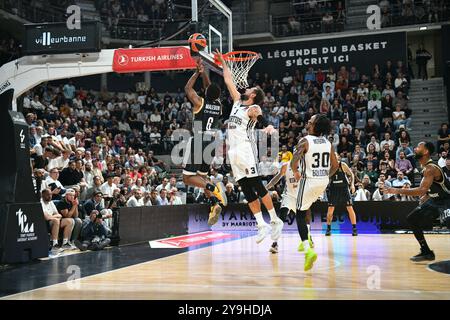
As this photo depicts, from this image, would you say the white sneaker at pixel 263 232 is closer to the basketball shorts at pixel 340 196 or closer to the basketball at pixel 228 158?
the basketball at pixel 228 158

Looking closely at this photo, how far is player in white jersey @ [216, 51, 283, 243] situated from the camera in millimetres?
6539

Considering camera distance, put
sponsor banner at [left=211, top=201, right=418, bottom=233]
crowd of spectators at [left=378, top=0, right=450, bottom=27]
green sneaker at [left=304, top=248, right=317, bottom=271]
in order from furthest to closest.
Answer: crowd of spectators at [left=378, top=0, right=450, bottom=27]
sponsor banner at [left=211, top=201, right=418, bottom=233]
green sneaker at [left=304, top=248, right=317, bottom=271]

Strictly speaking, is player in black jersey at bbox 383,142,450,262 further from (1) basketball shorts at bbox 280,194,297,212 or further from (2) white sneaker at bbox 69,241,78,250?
(2) white sneaker at bbox 69,241,78,250

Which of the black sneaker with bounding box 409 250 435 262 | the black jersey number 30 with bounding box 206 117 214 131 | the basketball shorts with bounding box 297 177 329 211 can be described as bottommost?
the black sneaker with bounding box 409 250 435 262

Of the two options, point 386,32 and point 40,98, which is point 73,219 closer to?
point 40,98

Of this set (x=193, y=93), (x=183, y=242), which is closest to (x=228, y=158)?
(x=183, y=242)

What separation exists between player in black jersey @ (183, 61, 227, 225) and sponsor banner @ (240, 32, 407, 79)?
15.3 m

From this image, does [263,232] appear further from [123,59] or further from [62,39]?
[62,39]

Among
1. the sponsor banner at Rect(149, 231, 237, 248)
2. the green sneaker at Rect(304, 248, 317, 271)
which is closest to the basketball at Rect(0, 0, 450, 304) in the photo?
the green sneaker at Rect(304, 248, 317, 271)

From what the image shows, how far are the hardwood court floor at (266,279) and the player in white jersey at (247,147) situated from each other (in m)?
0.77

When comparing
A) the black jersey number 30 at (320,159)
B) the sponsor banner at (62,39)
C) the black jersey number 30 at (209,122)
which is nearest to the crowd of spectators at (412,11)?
the sponsor banner at (62,39)

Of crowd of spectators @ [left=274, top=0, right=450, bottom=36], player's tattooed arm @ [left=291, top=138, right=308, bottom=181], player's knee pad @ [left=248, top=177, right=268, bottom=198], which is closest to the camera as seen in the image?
player's tattooed arm @ [left=291, top=138, right=308, bottom=181]

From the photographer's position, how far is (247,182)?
21.8ft

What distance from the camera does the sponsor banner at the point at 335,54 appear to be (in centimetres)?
2114
